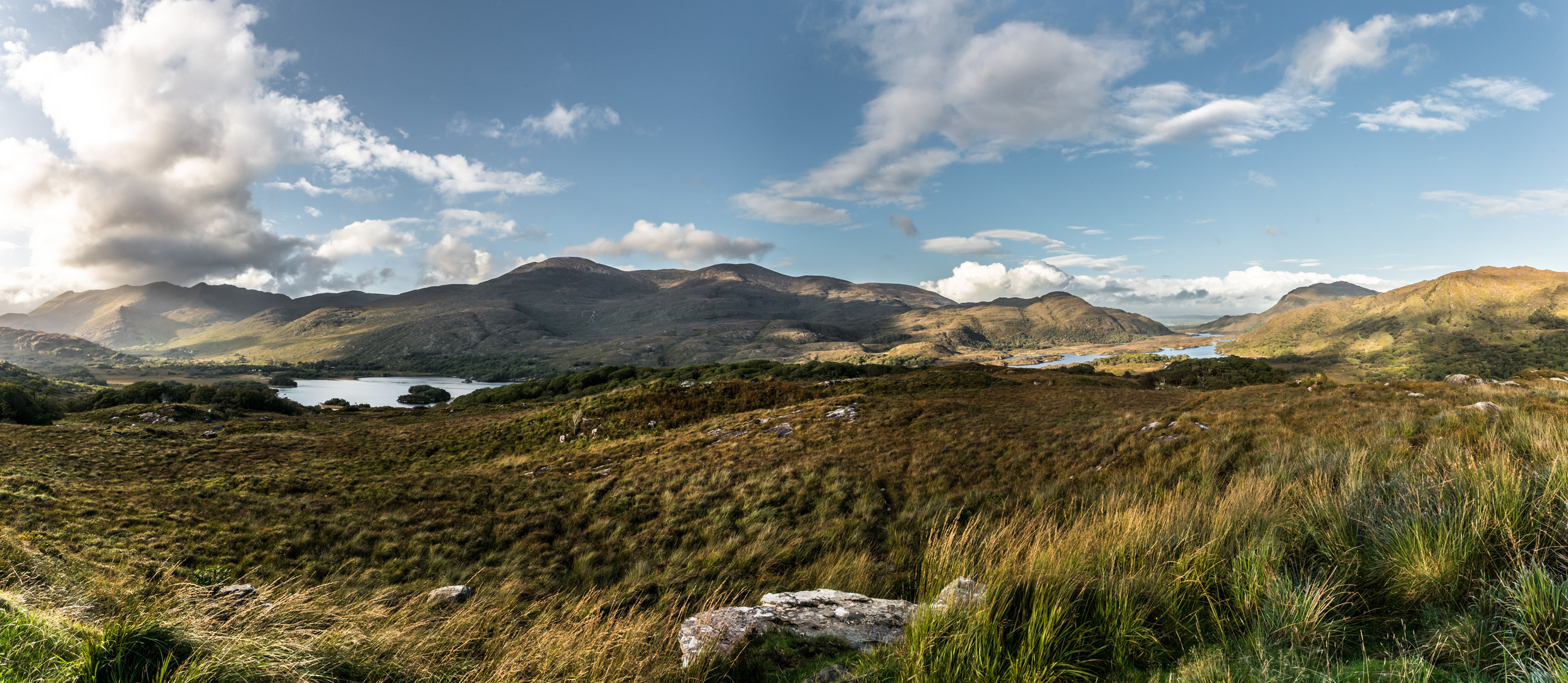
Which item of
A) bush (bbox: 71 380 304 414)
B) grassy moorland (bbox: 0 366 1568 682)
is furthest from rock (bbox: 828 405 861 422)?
bush (bbox: 71 380 304 414)

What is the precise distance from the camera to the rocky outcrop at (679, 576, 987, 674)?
3.91m

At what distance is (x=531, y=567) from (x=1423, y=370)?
786 ft

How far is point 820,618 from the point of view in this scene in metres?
4.48

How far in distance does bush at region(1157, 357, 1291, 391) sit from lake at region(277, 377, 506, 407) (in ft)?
305

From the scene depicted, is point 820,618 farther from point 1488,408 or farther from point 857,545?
point 1488,408

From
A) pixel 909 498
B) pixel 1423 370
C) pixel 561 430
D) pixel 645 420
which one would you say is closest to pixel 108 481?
pixel 561 430

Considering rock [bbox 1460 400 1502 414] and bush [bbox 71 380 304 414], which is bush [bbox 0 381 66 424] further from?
rock [bbox 1460 400 1502 414]

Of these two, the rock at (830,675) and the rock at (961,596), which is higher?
the rock at (961,596)

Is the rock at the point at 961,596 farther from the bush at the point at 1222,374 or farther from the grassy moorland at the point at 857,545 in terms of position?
the bush at the point at 1222,374

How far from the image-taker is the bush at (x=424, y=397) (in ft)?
309

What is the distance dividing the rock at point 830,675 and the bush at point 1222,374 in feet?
160

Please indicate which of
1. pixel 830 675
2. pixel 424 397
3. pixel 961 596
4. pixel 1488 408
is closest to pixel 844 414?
pixel 1488 408

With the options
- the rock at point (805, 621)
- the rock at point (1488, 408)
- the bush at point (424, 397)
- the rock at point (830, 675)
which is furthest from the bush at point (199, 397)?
the rock at point (1488, 408)

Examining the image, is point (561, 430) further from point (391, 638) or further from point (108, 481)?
point (391, 638)
